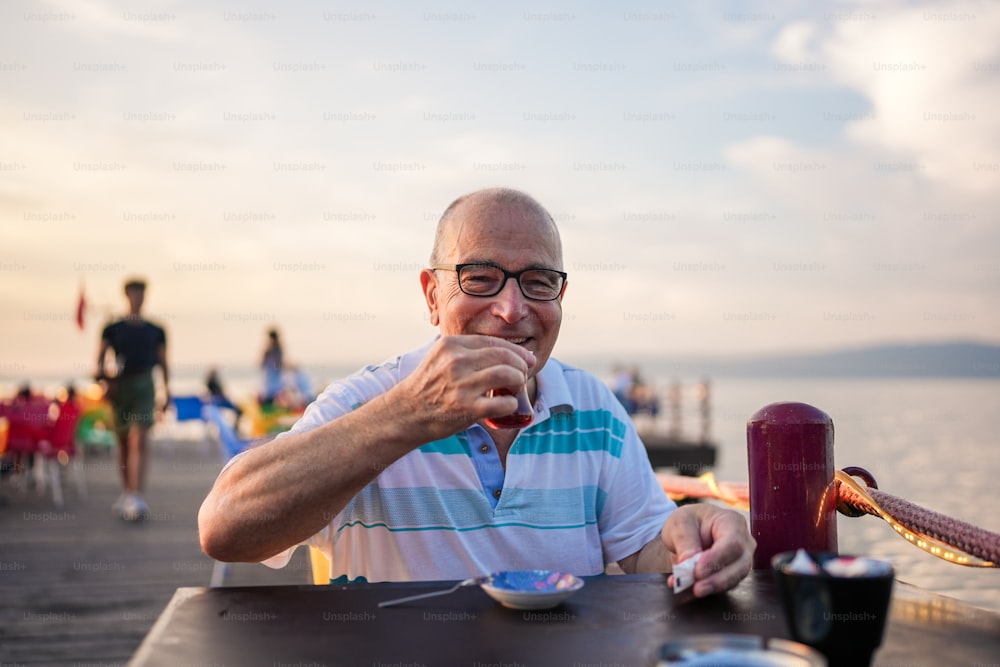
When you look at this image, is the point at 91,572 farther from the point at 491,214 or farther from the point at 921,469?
the point at 921,469

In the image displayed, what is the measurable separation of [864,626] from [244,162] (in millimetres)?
7153

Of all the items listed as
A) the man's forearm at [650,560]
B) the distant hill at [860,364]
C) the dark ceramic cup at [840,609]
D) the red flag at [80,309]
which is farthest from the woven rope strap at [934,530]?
→ the distant hill at [860,364]

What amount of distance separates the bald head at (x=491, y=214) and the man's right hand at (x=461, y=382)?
620 mm

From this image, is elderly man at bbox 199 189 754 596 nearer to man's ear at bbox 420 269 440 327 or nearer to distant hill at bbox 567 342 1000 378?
man's ear at bbox 420 269 440 327

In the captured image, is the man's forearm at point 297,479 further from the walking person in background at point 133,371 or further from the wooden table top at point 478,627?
the walking person in background at point 133,371

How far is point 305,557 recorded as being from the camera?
5.75 meters

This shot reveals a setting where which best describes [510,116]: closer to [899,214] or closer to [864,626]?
[864,626]

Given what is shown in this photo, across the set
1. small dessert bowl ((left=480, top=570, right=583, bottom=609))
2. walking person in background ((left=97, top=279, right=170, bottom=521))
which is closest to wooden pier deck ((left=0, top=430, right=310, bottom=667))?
walking person in background ((left=97, top=279, right=170, bottom=521))

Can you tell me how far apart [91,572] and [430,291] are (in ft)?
15.0

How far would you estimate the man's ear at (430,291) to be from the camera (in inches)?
81.0

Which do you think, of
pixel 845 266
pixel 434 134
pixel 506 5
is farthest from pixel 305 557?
pixel 845 266

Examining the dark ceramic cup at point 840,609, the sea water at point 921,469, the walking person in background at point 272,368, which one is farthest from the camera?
the walking person in background at point 272,368

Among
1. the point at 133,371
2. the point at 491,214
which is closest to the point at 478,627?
the point at 491,214

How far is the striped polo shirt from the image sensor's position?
5.96ft
